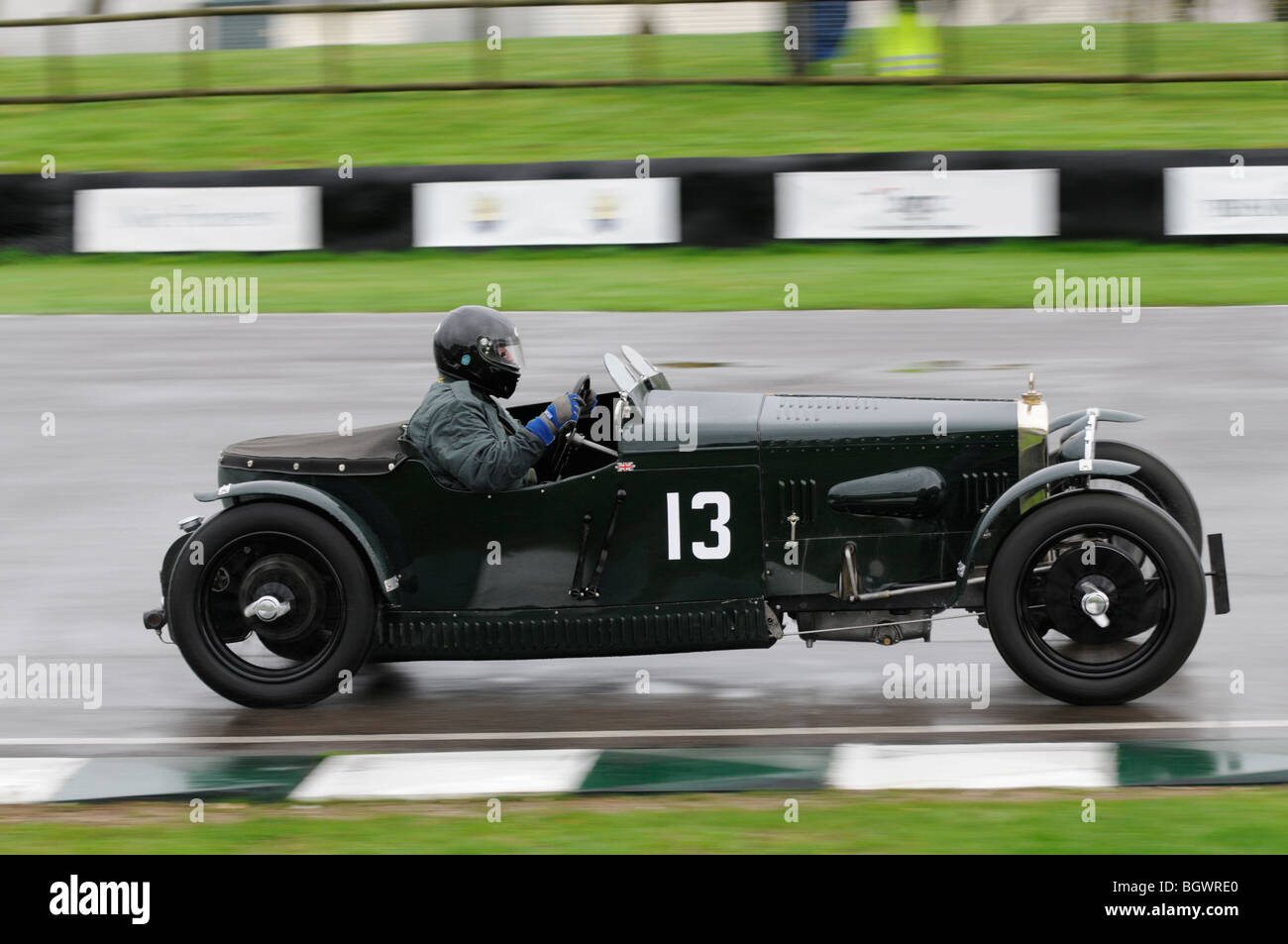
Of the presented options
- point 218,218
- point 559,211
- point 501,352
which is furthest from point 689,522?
point 218,218

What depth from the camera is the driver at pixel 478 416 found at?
21.7 feet

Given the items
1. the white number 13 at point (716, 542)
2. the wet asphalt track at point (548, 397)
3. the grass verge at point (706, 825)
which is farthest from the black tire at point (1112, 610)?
the white number 13 at point (716, 542)

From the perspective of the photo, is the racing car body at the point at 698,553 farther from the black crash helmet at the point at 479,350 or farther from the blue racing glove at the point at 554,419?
the black crash helmet at the point at 479,350

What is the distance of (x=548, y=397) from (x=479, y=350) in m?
5.46

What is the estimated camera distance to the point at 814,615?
266 inches

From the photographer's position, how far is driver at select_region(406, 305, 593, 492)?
6.61 metres

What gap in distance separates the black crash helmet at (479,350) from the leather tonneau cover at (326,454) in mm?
357

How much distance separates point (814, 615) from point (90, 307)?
11.1 m

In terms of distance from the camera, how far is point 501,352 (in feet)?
22.4

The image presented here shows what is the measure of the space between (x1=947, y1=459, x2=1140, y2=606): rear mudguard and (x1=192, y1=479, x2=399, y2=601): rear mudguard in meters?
2.06

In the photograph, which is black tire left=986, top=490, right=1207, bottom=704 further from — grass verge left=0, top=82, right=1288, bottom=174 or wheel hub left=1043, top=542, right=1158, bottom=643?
grass verge left=0, top=82, right=1288, bottom=174

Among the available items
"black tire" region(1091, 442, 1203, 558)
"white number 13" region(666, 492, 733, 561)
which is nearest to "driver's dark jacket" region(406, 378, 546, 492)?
"white number 13" region(666, 492, 733, 561)

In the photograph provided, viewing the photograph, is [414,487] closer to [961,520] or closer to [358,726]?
[358,726]

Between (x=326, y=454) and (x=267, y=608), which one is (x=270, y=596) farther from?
(x=326, y=454)
